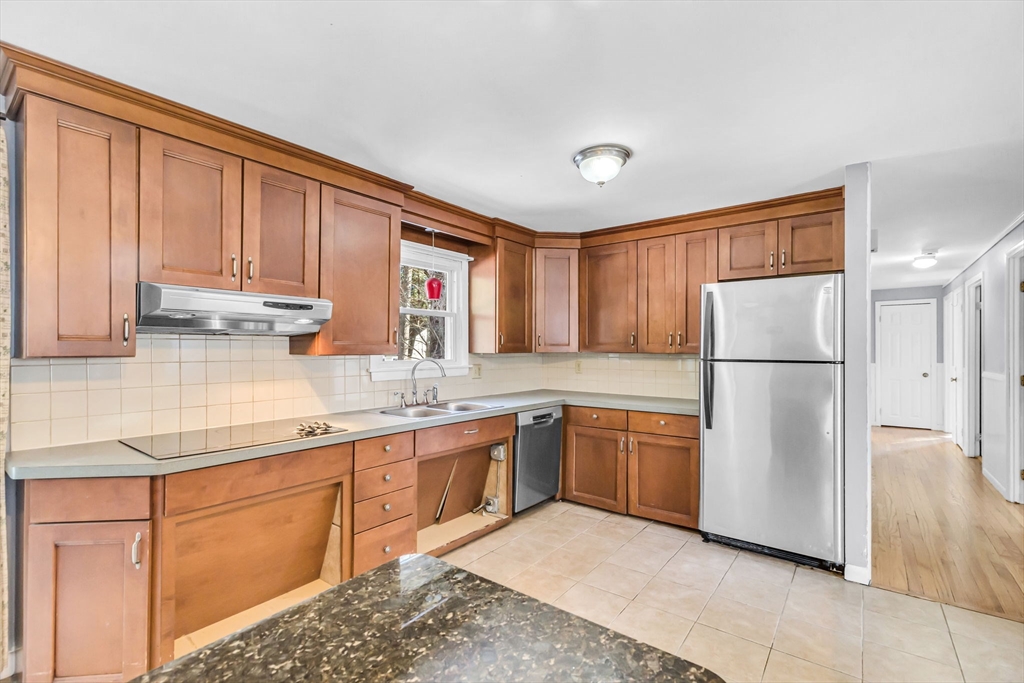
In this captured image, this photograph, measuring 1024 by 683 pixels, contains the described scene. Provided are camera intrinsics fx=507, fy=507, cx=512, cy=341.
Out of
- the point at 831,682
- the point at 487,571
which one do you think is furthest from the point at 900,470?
the point at 487,571

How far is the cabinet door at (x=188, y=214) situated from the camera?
2.06 metres

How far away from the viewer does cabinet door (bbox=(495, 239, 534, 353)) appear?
13.2ft

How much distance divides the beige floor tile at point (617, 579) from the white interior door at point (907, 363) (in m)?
7.25

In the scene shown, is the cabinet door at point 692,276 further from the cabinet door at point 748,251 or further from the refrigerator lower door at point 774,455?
the refrigerator lower door at point 774,455

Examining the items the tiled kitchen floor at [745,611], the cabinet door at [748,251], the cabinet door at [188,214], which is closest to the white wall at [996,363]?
the cabinet door at [748,251]

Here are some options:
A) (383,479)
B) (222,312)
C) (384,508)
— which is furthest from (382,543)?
(222,312)

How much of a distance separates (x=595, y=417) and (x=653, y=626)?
1.72 m

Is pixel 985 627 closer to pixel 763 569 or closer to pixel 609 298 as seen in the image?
pixel 763 569

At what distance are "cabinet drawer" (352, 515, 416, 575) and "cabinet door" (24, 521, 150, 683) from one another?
90 cm

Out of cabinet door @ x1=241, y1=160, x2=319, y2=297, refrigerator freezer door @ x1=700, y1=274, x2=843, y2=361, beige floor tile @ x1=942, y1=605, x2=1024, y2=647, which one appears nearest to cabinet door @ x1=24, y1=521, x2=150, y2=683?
cabinet door @ x1=241, y1=160, x2=319, y2=297

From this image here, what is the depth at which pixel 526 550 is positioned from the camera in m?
3.24

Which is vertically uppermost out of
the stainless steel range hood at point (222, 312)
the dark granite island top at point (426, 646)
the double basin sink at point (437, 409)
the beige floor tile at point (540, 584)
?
the stainless steel range hood at point (222, 312)

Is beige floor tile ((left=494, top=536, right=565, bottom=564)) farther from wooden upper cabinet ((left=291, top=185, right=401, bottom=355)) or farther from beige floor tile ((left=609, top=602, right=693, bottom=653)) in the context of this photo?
wooden upper cabinet ((left=291, top=185, right=401, bottom=355))

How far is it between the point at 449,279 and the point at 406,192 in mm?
1002
